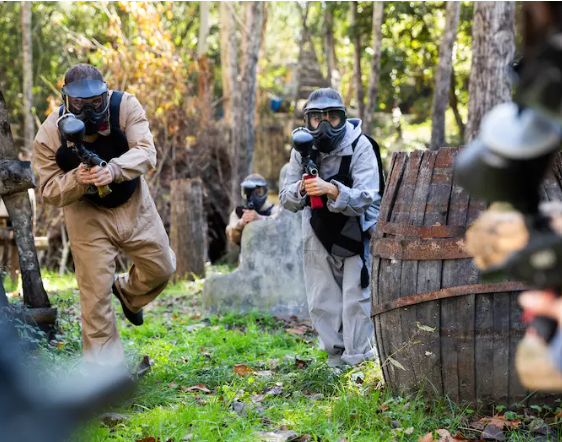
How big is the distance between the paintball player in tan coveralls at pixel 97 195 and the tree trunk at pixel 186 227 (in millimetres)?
5871

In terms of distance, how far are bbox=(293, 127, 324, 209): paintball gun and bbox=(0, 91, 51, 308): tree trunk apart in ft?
7.35

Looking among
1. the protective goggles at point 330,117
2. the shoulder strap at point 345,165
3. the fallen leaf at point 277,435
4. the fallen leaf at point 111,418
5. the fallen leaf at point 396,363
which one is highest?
the protective goggles at point 330,117

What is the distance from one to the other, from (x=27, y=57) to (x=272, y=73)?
40.7 ft

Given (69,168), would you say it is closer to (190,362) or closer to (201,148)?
(190,362)

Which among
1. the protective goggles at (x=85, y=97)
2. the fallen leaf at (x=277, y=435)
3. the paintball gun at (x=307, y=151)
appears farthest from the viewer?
the paintball gun at (x=307, y=151)

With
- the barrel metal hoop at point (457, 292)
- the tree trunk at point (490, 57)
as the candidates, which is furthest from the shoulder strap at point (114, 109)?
the tree trunk at point (490, 57)

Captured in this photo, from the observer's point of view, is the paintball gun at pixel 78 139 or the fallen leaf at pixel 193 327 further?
the fallen leaf at pixel 193 327

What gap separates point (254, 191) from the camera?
32.9 ft

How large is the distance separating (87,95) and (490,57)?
19.9 ft

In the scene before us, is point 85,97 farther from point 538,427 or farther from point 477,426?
point 538,427

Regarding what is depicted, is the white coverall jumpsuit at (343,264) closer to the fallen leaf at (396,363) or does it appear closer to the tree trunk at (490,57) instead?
the fallen leaf at (396,363)

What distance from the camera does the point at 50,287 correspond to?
11.2m

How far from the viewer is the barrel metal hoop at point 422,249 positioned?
174 inches

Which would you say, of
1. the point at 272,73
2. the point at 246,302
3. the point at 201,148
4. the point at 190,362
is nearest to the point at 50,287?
the point at 246,302
